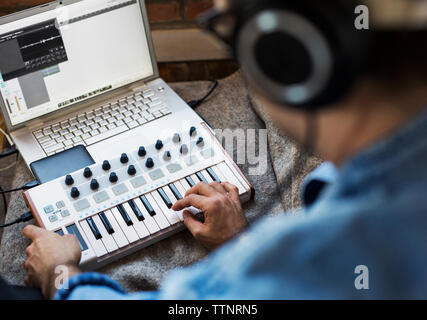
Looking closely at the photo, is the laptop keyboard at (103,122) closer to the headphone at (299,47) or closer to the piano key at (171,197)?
the piano key at (171,197)

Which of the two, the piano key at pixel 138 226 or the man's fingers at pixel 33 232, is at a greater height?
the man's fingers at pixel 33 232

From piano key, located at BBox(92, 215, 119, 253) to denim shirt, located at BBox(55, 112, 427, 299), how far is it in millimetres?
448

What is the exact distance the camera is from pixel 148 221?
922mm

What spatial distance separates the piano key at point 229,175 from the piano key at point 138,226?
0.18 m

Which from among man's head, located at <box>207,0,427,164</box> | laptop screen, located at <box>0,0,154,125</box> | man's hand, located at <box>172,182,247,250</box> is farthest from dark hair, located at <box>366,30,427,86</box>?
laptop screen, located at <box>0,0,154,125</box>

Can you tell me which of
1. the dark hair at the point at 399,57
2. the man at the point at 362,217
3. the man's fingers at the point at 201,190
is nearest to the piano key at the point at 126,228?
the man's fingers at the point at 201,190

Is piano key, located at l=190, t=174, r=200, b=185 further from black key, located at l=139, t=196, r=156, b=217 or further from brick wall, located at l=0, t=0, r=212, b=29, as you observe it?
brick wall, located at l=0, t=0, r=212, b=29

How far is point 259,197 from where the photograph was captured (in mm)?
1013

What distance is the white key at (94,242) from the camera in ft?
2.90

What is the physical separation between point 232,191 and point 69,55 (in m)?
0.43

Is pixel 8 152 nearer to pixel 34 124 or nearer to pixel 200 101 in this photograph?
pixel 34 124

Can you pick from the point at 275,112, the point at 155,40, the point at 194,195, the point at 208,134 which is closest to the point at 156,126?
the point at 208,134

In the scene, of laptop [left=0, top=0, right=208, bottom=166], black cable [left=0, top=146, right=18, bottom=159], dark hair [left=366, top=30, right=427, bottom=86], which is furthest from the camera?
black cable [left=0, top=146, right=18, bottom=159]

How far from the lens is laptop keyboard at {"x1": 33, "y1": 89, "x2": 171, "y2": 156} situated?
1.08 metres
